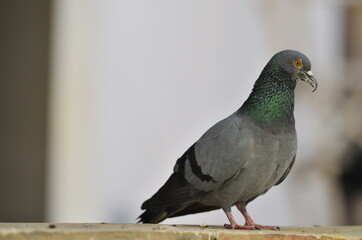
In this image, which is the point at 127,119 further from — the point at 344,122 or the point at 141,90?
the point at 344,122

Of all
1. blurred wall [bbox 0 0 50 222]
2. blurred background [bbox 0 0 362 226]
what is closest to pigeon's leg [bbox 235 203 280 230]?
blurred background [bbox 0 0 362 226]

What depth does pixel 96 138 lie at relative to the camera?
11.0 m

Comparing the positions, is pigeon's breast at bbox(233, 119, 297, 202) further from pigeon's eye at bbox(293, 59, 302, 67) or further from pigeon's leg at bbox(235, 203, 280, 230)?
pigeon's eye at bbox(293, 59, 302, 67)

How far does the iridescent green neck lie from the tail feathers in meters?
0.58

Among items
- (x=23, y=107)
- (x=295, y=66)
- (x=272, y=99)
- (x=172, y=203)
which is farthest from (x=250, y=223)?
(x=23, y=107)

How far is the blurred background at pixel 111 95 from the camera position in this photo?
1093 cm

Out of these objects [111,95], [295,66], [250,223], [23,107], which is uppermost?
[295,66]

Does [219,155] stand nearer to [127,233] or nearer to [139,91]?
[127,233]

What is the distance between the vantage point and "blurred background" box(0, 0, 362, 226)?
10.9m

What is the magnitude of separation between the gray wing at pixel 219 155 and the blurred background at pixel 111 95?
5.01m

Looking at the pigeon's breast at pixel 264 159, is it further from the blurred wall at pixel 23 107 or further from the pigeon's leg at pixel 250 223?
the blurred wall at pixel 23 107

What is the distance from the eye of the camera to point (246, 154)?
5.61 meters

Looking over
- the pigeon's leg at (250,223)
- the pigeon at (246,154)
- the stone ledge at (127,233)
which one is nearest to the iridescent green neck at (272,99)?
the pigeon at (246,154)

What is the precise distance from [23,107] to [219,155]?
602 cm
